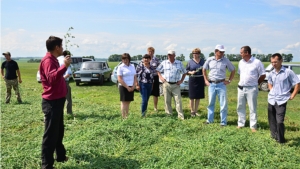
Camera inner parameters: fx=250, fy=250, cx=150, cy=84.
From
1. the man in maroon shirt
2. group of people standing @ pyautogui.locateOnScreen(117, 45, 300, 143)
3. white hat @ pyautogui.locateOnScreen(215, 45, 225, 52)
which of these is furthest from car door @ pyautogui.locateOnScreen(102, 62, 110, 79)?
the man in maroon shirt

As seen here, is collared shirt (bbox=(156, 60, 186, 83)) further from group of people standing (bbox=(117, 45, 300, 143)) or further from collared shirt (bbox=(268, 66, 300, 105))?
collared shirt (bbox=(268, 66, 300, 105))

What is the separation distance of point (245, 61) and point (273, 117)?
4.35 feet

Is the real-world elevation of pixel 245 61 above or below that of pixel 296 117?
above

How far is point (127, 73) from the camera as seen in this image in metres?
6.09

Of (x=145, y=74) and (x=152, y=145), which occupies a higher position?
(x=145, y=74)

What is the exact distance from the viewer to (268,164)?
12.2 ft

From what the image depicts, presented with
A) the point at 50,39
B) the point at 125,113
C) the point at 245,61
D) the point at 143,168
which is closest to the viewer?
the point at 50,39

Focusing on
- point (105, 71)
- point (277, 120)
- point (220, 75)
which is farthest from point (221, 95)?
point (105, 71)

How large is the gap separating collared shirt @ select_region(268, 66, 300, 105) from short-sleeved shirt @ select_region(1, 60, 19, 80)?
26.8 ft

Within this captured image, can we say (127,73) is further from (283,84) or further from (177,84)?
(283,84)

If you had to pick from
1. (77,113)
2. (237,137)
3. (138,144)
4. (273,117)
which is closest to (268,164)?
(237,137)

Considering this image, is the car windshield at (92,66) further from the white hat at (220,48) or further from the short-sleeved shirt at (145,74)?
the white hat at (220,48)

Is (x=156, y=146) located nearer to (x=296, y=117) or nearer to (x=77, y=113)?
(x=77, y=113)

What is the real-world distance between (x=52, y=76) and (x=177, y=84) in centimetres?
379
